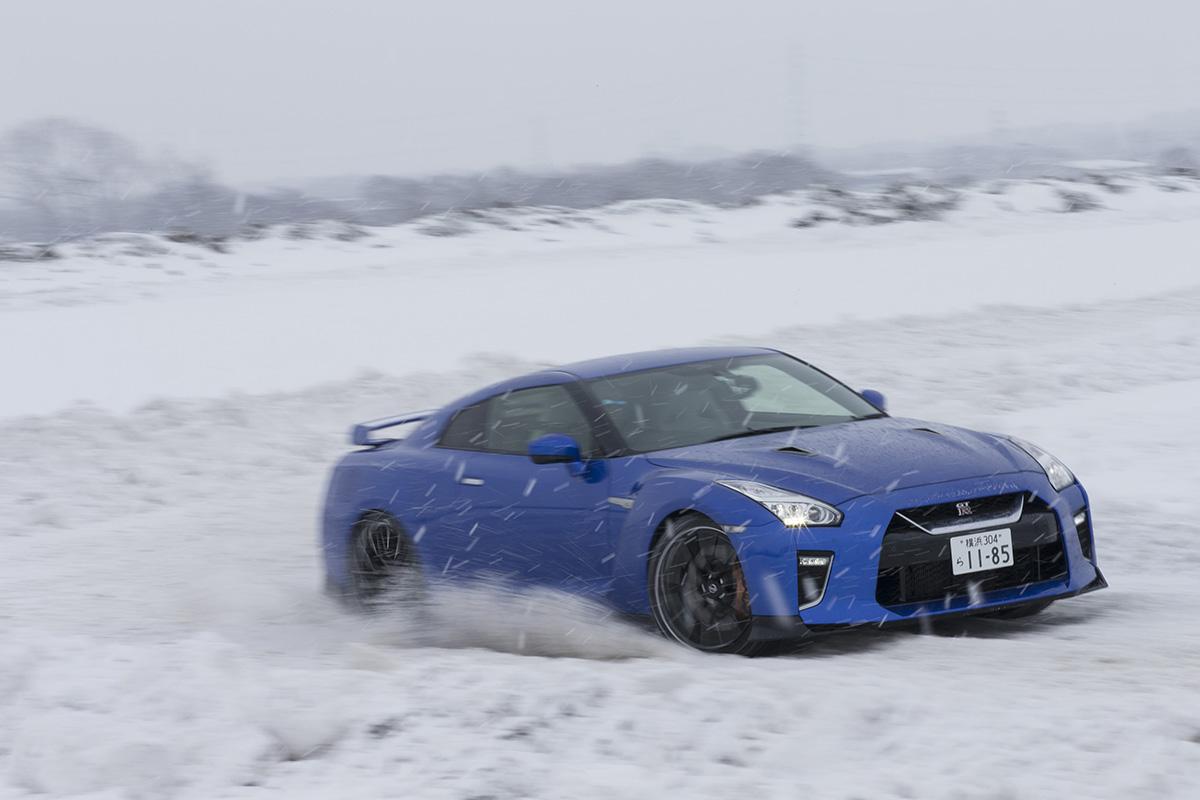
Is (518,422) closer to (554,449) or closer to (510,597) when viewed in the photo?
(554,449)

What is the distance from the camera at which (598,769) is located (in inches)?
183

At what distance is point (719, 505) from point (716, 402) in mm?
1193

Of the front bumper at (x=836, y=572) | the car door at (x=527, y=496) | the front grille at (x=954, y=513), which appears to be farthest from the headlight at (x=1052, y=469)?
the car door at (x=527, y=496)

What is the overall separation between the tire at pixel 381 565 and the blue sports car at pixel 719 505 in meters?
0.01

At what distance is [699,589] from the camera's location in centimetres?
655

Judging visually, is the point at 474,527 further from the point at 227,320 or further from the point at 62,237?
the point at 62,237

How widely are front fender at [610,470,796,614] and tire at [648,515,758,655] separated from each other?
5 cm

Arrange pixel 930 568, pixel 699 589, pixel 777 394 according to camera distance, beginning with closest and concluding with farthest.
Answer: pixel 930 568
pixel 699 589
pixel 777 394

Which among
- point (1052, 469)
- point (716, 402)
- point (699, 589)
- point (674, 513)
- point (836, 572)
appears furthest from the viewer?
point (716, 402)

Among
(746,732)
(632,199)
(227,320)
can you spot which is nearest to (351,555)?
(746,732)

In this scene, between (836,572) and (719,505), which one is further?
(719,505)

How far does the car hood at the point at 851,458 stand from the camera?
652 cm

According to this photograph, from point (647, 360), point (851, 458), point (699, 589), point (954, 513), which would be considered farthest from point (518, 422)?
point (954, 513)

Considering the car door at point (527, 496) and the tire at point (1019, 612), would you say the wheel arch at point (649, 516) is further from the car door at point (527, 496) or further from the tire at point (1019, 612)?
the tire at point (1019, 612)
